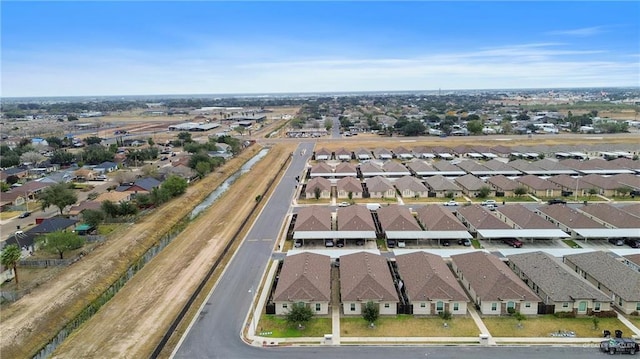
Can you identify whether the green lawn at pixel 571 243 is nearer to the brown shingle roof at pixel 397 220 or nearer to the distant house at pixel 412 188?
the brown shingle roof at pixel 397 220

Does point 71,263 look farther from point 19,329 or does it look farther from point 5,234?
point 5,234

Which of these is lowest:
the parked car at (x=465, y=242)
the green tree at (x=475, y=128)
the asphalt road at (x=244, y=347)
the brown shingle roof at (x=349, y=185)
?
the asphalt road at (x=244, y=347)

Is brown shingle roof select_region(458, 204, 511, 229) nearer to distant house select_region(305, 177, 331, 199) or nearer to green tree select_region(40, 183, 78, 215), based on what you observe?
distant house select_region(305, 177, 331, 199)

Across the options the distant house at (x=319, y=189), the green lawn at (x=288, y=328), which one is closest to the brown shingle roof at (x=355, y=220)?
the distant house at (x=319, y=189)

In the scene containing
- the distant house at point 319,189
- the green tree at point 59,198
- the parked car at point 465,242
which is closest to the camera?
the parked car at point 465,242

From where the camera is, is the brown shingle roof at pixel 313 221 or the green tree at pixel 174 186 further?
the green tree at pixel 174 186

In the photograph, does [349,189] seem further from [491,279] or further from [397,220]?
[491,279]

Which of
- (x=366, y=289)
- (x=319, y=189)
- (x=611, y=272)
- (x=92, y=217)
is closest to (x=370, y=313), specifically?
(x=366, y=289)
